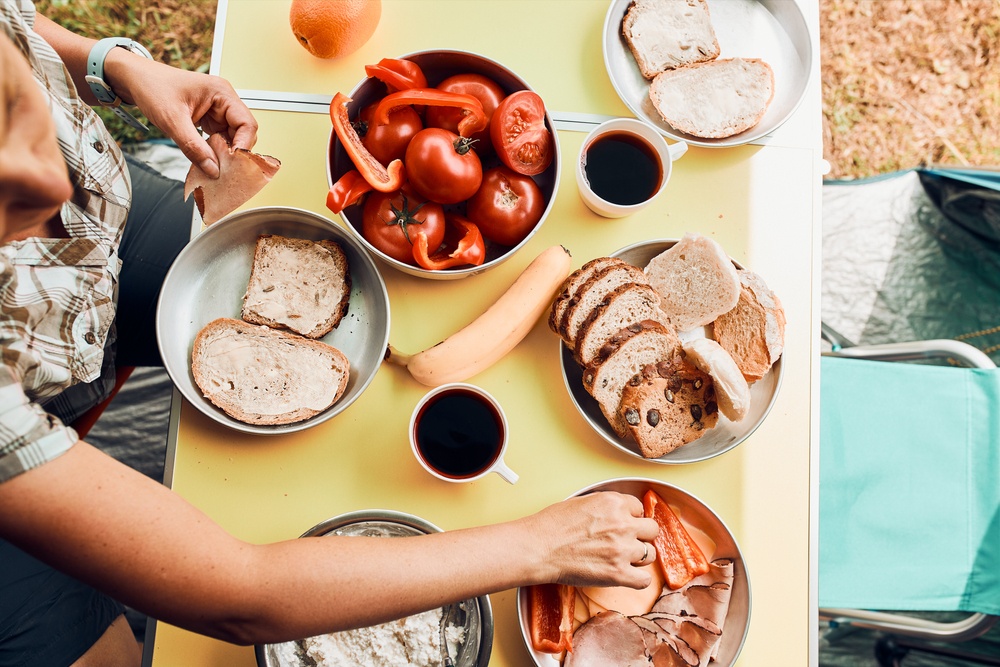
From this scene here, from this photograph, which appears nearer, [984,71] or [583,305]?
[583,305]

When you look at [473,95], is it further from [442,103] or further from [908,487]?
[908,487]

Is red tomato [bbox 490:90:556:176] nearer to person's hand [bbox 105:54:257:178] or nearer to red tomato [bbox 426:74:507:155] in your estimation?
red tomato [bbox 426:74:507:155]

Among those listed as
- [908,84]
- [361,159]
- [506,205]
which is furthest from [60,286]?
[908,84]

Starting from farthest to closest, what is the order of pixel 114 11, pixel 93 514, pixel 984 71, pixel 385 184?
pixel 984 71 → pixel 114 11 → pixel 385 184 → pixel 93 514

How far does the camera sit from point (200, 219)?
1183 millimetres

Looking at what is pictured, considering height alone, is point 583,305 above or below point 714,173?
below

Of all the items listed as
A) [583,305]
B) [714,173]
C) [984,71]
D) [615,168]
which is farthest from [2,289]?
[984,71]

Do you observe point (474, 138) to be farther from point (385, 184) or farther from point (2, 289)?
point (2, 289)

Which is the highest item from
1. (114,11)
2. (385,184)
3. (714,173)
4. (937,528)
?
(114,11)

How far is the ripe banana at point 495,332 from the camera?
113cm

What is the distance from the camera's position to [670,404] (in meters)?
1.14

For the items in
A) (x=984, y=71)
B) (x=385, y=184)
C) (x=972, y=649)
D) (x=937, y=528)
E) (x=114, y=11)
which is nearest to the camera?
(x=385, y=184)

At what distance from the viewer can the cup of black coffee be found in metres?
1.09

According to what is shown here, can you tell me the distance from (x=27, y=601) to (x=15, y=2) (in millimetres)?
1011
